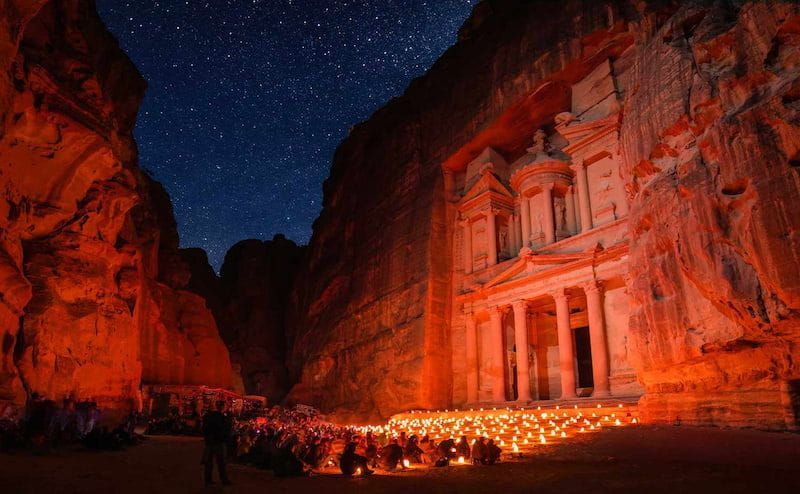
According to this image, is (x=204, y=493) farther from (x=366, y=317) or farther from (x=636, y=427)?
(x=366, y=317)

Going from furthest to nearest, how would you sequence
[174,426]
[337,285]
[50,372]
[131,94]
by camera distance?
[337,285]
[131,94]
[174,426]
[50,372]

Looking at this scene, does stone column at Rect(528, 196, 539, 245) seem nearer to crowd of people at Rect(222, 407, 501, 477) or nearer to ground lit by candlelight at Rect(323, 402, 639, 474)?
ground lit by candlelight at Rect(323, 402, 639, 474)

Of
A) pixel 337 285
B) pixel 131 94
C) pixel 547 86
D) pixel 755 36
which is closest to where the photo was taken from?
pixel 755 36

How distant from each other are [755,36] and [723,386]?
818cm

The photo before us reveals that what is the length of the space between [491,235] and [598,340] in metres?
9.87

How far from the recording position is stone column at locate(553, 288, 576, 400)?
2453cm

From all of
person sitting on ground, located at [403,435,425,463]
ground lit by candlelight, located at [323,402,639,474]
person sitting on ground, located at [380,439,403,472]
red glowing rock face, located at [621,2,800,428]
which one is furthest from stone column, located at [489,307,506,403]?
person sitting on ground, located at [380,439,403,472]

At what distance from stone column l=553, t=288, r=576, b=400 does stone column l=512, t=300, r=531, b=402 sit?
2098 millimetres

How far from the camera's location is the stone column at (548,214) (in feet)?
94.4

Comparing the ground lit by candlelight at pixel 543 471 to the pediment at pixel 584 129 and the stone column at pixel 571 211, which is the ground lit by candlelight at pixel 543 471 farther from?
the pediment at pixel 584 129

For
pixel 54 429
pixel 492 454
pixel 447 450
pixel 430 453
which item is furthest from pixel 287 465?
pixel 54 429

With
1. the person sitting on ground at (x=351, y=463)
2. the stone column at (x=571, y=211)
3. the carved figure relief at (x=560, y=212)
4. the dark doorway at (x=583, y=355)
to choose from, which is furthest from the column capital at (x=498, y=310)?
the person sitting on ground at (x=351, y=463)

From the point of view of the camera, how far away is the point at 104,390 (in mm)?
18031

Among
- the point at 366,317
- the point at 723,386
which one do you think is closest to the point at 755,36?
the point at 723,386
